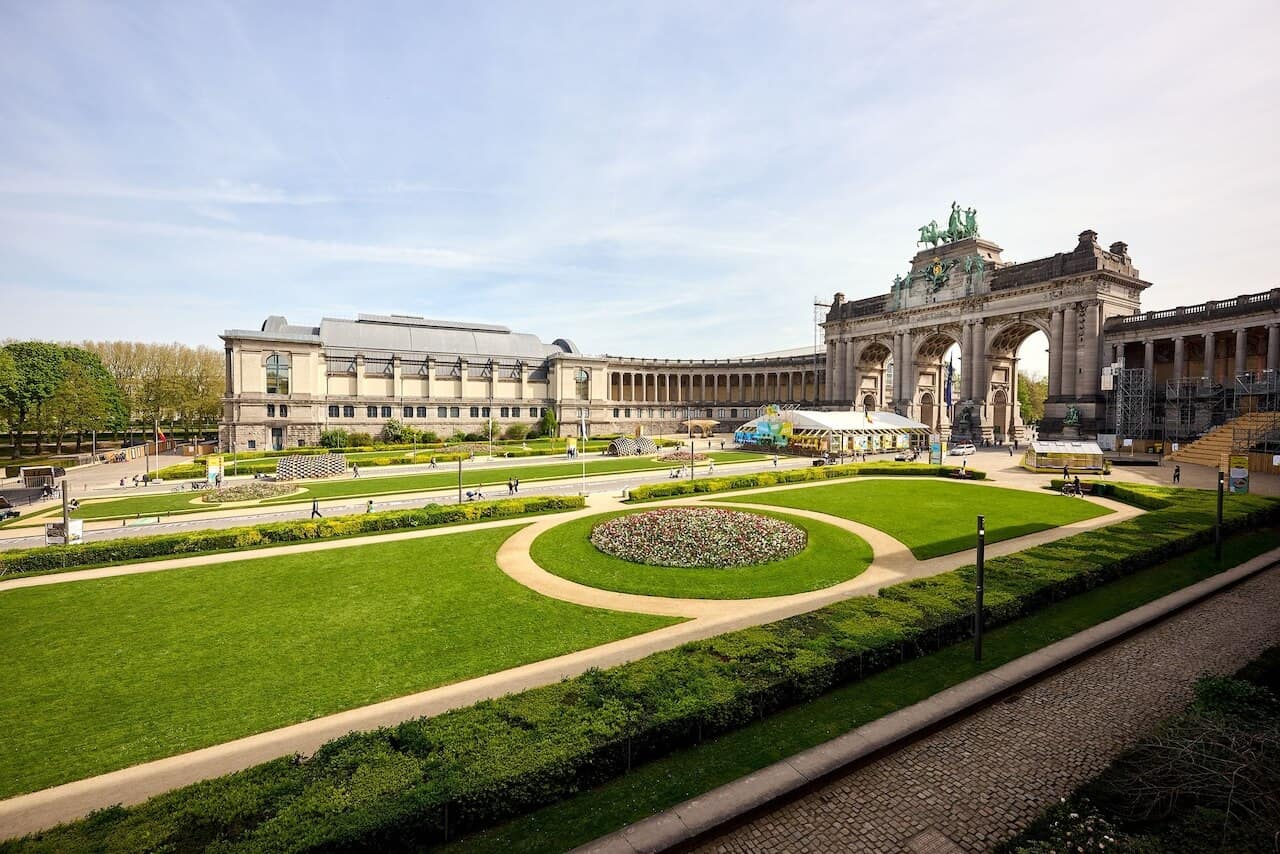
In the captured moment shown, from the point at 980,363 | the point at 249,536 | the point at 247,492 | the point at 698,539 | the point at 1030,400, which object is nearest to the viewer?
the point at 698,539

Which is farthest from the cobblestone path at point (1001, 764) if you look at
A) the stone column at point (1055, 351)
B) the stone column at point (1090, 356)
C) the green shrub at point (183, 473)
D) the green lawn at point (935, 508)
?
the stone column at point (1055, 351)

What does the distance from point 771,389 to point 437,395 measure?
6420cm

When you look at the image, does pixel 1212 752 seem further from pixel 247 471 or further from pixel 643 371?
pixel 643 371

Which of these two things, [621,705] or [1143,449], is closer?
[621,705]

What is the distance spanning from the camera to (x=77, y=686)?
468 inches

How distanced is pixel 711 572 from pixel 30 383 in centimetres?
10099

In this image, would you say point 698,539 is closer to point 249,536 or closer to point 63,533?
point 249,536

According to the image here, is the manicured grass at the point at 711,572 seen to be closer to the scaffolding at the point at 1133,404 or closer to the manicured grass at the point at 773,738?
the manicured grass at the point at 773,738

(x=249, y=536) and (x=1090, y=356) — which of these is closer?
(x=249, y=536)

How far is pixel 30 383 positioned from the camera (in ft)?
244

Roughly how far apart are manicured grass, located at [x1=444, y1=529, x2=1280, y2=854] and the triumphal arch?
6465 cm

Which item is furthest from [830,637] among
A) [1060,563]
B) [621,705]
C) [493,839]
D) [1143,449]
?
[1143,449]

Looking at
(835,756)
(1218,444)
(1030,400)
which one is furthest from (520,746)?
(1030,400)

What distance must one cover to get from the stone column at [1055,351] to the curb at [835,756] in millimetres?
67539
